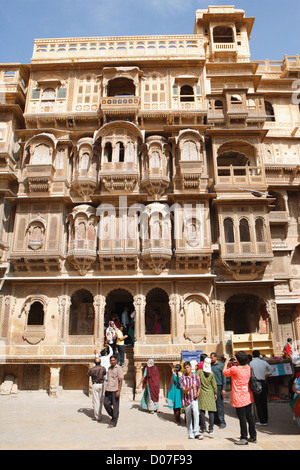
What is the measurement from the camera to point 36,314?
813 inches

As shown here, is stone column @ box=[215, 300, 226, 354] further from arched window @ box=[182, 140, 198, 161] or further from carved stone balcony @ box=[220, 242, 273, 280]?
arched window @ box=[182, 140, 198, 161]

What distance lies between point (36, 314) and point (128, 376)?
22.1 feet

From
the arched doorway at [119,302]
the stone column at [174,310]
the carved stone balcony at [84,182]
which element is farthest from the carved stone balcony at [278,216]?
the carved stone balcony at [84,182]

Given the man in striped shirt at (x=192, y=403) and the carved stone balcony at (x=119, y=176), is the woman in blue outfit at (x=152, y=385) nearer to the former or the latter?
the man in striped shirt at (x=192, y=403)

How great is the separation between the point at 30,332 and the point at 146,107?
1462cm

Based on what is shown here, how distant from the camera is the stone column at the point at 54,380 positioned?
17062 millimetres

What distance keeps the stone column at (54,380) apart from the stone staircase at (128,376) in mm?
3159

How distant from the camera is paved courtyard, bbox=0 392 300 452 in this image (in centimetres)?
749

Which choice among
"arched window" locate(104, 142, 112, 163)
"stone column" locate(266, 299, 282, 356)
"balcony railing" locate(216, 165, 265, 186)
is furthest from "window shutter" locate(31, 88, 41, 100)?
"stone column" locate(266, 299, 282, 356)

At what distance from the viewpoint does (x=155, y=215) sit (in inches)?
773

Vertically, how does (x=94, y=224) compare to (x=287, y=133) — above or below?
below

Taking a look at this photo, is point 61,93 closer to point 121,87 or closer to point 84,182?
point 121,87

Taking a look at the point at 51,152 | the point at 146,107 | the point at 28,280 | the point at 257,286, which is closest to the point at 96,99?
the point at 146,107

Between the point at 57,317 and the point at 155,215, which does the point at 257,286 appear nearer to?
the point at 155,215
